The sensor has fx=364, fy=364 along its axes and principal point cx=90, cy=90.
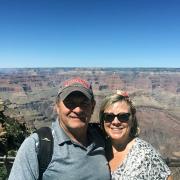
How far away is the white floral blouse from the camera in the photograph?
4137mm

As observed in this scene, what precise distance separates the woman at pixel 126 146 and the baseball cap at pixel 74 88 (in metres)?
0.71

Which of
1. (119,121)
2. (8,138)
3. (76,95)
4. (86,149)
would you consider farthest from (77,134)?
(8,138)

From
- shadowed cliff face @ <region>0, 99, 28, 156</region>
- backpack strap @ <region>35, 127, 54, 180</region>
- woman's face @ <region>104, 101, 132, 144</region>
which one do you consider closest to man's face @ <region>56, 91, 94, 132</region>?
backpack strap @ <region>35, 127, 54, 180</region>

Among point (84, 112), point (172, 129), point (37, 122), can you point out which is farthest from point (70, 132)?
point (172, 129)

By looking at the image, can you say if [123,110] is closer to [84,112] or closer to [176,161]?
[84,112]

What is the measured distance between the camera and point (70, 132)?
4.13m

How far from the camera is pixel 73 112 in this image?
4109 mm

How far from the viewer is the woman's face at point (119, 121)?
4723 mm

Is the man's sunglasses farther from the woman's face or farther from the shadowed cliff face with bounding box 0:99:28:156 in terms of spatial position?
the shadowed cliff face with bounding box 0:99:28:156

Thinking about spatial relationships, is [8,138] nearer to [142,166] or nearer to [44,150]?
[142,166]

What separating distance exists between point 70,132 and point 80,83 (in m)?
0.57

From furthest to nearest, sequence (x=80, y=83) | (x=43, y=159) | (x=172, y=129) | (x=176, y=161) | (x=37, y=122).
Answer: (x=172, y=129)
(x=37, y=122)
(x=176, y=161)
(x=80, y=83)
(x=43, y=159)

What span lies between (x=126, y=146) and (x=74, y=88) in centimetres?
120

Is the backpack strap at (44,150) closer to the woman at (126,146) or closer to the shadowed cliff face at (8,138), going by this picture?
the woman at (126,146)
